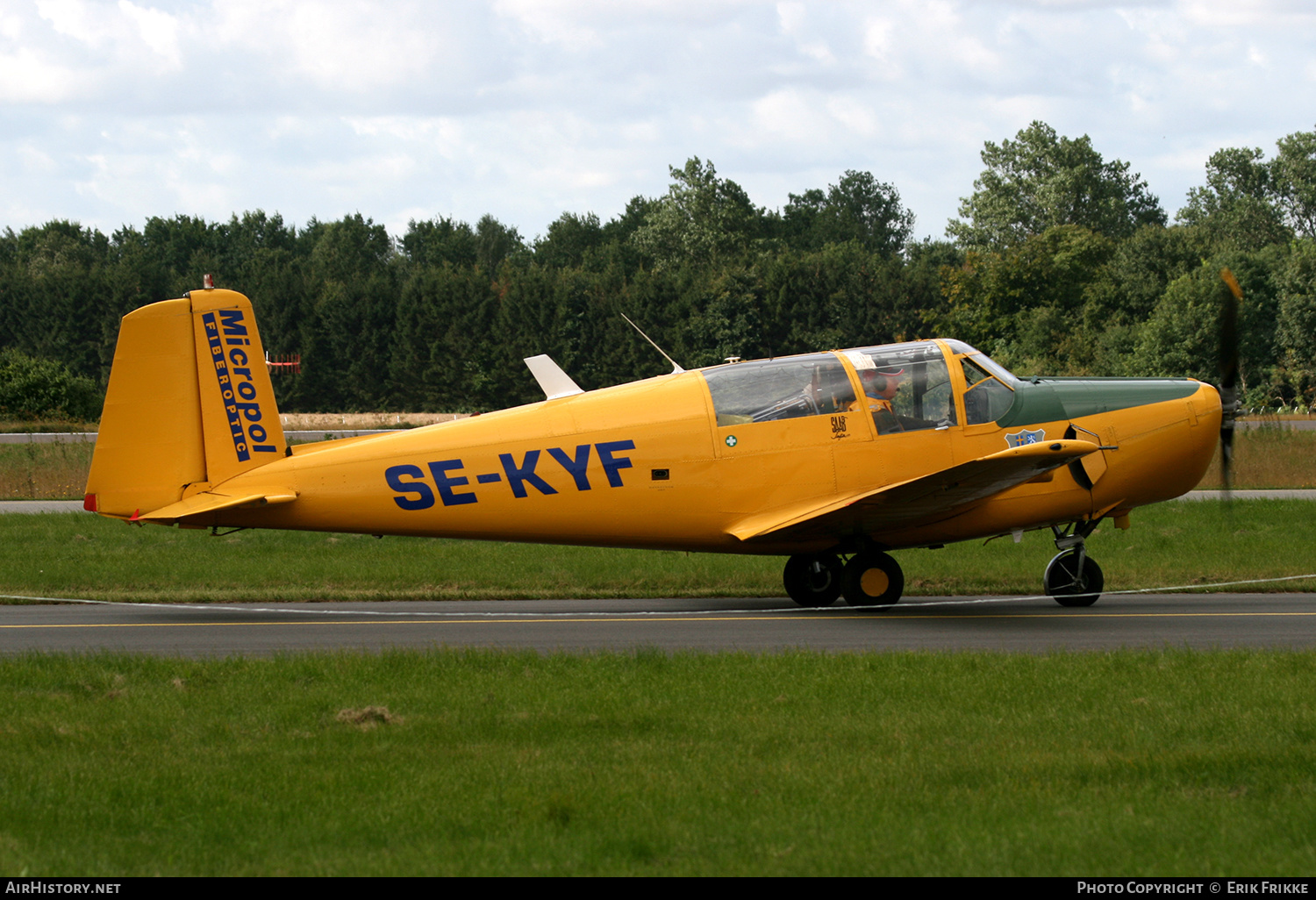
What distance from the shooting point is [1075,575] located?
44.5ft

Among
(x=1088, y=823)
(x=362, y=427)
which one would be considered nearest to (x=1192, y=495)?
(x=1088, y=823)

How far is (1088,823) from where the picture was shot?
561cm

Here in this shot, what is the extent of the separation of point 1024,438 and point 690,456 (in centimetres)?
357

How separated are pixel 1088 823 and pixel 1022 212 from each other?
9868 cm

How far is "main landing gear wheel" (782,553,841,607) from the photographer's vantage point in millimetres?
13727

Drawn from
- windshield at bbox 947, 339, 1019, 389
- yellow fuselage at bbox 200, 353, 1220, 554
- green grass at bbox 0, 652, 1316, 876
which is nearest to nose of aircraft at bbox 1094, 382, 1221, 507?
yellow fuselage at bbox 200, 353, 1220, 554

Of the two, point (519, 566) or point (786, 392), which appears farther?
point (519, 566)

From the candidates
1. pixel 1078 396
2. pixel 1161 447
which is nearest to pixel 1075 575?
pixel 1161 447

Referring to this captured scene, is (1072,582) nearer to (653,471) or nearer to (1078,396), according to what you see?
(1078,396)

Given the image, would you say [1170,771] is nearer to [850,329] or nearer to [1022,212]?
[850,329]

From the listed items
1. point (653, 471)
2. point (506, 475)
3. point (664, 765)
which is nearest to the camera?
point (664, 765)

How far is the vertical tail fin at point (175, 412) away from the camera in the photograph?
12.4 meters

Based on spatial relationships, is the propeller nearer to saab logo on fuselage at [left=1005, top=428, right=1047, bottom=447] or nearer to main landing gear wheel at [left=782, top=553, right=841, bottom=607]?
saab logo on fuselage at [left=1005, top=428, right=1047, bottom=447]

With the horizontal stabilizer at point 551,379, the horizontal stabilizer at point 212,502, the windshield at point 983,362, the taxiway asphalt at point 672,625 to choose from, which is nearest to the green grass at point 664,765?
the taxiway asphalt at point 672,625
